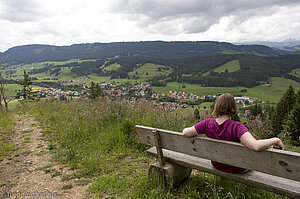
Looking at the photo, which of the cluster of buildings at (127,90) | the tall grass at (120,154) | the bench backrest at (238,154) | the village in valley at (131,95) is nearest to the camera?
the bench backrest at (238,154)

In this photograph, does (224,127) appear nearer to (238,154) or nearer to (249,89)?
(238,154)

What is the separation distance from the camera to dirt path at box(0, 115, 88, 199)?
3.51m

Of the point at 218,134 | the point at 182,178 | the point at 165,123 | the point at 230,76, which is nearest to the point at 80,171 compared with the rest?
the point at 182,178

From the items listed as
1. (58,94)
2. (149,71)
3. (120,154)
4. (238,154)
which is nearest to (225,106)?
(238,154)

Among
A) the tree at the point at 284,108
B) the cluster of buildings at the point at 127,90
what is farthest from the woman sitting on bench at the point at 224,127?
the tree at the point at 284,108

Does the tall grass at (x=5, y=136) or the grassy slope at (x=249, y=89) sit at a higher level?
the tall grass at (x=5, y=136)

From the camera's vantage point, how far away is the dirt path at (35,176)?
138 inches

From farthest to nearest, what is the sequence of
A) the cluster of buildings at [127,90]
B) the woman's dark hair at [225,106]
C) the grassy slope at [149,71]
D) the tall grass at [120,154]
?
the grassy slope at [149,71] < the cluster of buildings at [127,90] < the tall grass at [120,154] < the woman's dark hair at [225,106]

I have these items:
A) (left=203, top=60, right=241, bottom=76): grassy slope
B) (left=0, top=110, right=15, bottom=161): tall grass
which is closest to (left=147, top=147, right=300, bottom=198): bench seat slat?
(left=0, top=110, right=15, bottom=161): tall grass

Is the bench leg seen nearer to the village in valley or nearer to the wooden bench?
the wooden bench

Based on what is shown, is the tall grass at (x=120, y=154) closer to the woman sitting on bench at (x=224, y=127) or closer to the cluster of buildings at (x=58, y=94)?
the woman sitting on bench at (x=224, y=127)

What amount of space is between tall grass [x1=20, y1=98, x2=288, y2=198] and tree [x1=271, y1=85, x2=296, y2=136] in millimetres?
24403

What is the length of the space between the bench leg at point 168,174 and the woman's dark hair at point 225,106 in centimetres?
124

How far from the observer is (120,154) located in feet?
15.3
